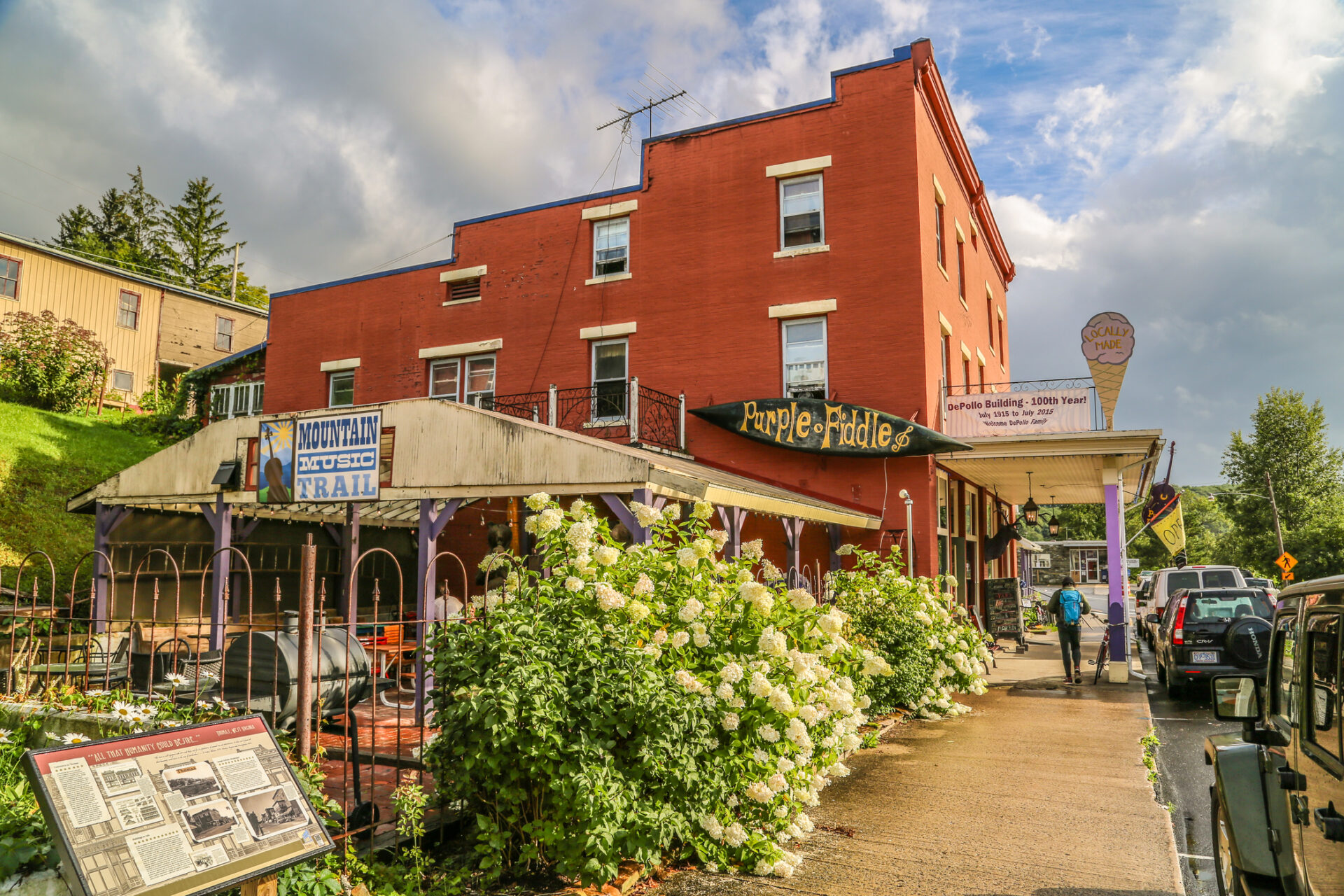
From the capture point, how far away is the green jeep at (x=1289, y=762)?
3.23 m

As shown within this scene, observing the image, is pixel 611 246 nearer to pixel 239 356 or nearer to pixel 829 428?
pixel 829 428

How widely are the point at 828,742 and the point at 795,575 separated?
5.83 metres

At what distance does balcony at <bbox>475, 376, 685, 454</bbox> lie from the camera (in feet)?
55.4

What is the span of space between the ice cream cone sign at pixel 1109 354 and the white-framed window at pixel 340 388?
54.8 ft

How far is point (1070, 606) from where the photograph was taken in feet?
47.5

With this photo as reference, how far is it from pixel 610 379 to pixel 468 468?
28.8 ft

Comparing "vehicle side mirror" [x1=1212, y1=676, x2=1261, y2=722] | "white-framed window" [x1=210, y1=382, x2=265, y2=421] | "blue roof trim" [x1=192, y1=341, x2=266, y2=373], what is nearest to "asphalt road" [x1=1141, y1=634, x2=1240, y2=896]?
"vehicle side mirror" [x1=1212, y1=676, x2=1261, y2=722]

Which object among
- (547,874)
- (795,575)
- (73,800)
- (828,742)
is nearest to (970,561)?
(795,575)

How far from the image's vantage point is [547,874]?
5.09 m

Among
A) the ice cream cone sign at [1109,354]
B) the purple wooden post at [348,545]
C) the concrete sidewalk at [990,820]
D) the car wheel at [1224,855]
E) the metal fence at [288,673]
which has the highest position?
the ice cream cone sign at [1109,354]

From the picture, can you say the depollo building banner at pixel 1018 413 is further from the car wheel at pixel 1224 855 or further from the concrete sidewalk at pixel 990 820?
the car wheel at pixel 1224 855

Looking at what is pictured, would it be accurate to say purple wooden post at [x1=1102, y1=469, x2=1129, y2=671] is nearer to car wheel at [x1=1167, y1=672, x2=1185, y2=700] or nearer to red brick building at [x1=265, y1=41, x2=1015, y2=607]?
car wheel at [x1=1167, y1=672, x2=1185, y2=700]

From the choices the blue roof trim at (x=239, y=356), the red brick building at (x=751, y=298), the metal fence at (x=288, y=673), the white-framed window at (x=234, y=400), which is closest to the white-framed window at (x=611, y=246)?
the red brick building at (x=751, y=298)

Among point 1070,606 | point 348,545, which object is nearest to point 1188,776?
point 1070,606
